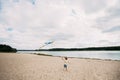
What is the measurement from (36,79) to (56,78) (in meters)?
2.04

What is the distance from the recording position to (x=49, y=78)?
1628 cm

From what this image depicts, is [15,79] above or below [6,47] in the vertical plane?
below

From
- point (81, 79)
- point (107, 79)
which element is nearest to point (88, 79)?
point (81, 79)

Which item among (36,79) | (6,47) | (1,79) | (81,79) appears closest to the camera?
(1,79)

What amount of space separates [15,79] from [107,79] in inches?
356

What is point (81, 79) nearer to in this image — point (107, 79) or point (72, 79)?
point (72, 79)

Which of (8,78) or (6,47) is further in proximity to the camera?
(6,47)

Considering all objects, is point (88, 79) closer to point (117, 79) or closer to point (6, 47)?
point (117, 79)

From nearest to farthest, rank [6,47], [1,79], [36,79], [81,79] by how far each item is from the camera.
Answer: [1,79], [36,79], [81,79], [6,47]

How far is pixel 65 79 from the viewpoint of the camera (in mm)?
16141

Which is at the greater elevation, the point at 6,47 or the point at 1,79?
the point at 6,47

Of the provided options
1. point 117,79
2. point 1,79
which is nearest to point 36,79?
point 1,79

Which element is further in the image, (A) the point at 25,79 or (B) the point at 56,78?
(B) the point at 56,78

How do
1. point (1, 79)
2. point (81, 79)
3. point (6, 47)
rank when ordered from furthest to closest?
point (6, 47)
point (81, 79)
point (1, 79)
